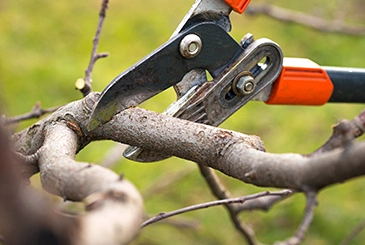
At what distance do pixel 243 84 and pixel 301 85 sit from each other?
0.62ft

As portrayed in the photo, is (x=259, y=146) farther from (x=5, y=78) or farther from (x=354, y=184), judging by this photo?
(x=5, y=78)

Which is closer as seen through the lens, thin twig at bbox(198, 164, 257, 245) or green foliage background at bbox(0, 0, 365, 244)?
thin twig at bbox(198, 164, 257, 245)

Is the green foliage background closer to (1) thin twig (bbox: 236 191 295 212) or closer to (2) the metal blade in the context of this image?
(1) thin twig (bbox: 236 191 295 212)

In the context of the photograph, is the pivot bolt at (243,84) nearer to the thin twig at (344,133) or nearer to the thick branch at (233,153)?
the thick branch at (233,153)

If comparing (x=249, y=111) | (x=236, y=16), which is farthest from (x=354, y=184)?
(x=236, y=16)

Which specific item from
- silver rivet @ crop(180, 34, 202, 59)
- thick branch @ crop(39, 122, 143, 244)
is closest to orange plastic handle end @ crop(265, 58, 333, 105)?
silver rivet @ crop(180, 34, 202, 59)

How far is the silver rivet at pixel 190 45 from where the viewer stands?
45.1 inches

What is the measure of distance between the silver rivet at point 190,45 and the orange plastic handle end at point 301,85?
247 mm

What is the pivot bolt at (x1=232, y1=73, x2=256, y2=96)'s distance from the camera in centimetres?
122

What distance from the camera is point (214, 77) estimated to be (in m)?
1.23

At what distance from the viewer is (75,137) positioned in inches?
43.4

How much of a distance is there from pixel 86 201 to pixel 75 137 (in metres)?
0.35

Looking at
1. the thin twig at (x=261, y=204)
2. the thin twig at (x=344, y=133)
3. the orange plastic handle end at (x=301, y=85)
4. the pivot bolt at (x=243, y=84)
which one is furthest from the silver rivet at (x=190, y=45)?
the thin twig at (x=261, y=204)

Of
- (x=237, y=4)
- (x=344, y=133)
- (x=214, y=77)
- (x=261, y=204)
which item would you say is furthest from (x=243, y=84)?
(x=261, y=204)
